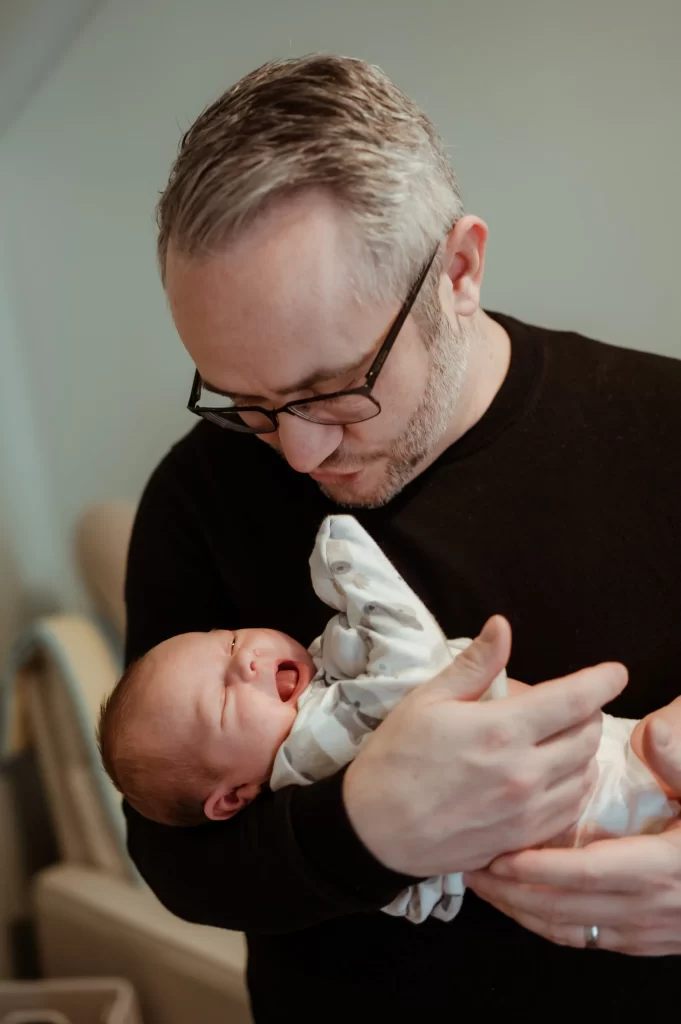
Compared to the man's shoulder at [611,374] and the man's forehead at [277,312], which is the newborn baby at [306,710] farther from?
the man's shoulder at [611,374]

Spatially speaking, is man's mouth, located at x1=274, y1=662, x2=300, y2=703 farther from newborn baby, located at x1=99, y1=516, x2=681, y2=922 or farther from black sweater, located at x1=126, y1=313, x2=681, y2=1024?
black sweater, located at x1=126, y1=313, x2=681, y2=1024

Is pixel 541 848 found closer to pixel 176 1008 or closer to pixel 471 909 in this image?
pixel 471 909

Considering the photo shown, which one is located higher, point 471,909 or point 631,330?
point 631,330

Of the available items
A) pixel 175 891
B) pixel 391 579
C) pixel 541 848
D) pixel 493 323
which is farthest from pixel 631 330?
pixel 175 891

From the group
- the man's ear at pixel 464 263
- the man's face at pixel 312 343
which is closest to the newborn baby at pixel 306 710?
the man's face at pixel 312 343

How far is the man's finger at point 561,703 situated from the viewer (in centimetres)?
92

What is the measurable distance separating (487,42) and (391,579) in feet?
3.67

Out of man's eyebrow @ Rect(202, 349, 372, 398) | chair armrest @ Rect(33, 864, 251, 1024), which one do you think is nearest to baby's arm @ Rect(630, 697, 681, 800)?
man's eyebrow @ Rect(202, 349, 372, 398)

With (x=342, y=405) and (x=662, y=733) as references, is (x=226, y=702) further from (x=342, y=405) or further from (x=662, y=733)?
(x=662, y=733)

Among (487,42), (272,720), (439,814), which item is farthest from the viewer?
(487,42)

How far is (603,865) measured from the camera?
94 centimetres

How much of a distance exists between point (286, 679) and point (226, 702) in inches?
A: 4.4

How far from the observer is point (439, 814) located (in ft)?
3.03

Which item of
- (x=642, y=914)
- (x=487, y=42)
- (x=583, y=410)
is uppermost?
(x=487, y=42)
